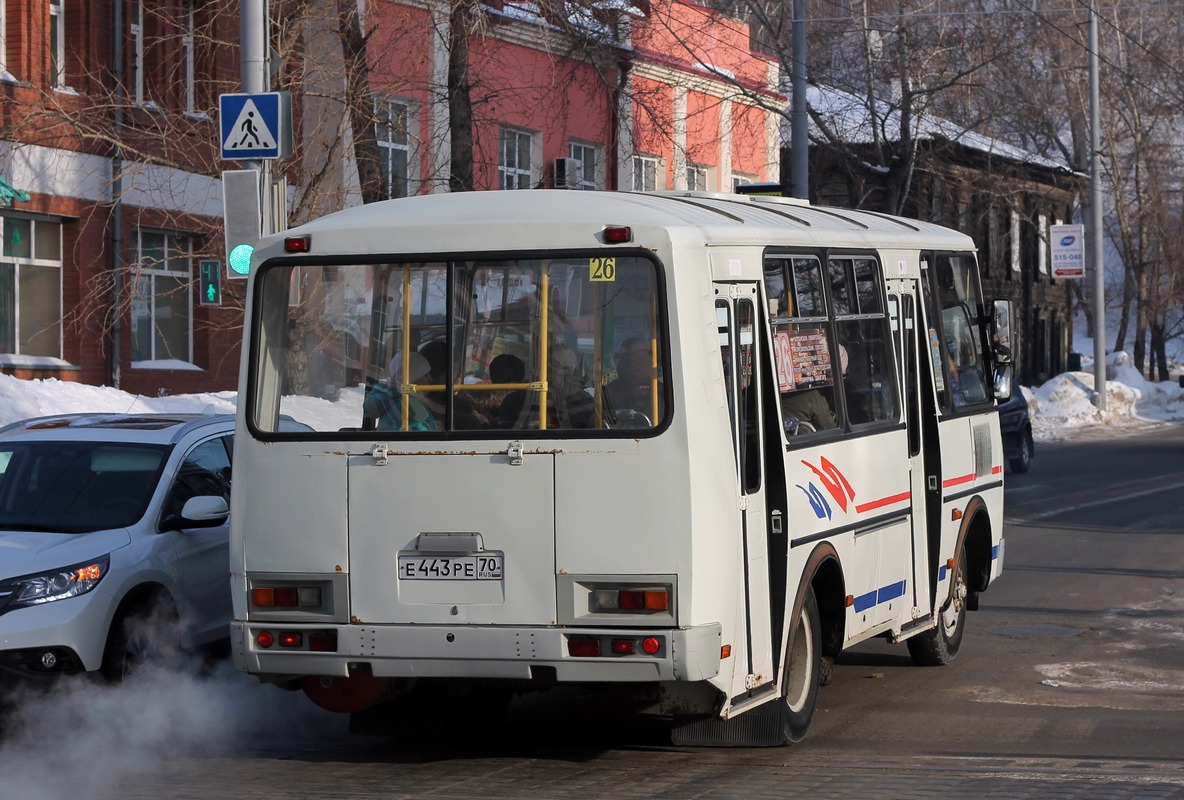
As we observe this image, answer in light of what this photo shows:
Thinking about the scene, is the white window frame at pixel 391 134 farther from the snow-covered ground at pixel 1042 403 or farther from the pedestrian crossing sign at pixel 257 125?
the pedestrian crossing sign at pixel 257 125

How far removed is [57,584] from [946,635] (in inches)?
207

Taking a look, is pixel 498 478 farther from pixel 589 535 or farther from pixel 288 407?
pixel 288 407

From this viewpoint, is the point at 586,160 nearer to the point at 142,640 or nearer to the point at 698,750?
the point at 142,640

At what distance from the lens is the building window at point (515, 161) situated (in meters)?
30.2

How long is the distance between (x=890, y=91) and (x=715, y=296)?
1170 inches

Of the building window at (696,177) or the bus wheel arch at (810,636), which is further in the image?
the building window at (696,177)

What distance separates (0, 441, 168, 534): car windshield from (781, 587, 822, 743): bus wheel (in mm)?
3491

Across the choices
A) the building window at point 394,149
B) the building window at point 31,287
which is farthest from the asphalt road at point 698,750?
the building window at point 31,287

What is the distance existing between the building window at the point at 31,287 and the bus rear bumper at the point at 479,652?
17387 mm

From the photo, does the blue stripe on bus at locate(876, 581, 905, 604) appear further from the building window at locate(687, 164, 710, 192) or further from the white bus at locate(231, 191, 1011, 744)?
the building window at locate(687, 164, 710, 192)

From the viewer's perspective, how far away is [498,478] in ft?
23.1

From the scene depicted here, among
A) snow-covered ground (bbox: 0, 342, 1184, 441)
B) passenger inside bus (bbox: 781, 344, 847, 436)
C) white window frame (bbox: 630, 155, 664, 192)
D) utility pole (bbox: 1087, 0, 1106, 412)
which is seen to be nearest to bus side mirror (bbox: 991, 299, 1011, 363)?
passenger inside bus (bbox: 781, 344, 847, 436)

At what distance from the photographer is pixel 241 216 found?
40.5ft

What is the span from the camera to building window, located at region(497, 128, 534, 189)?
30.2m
